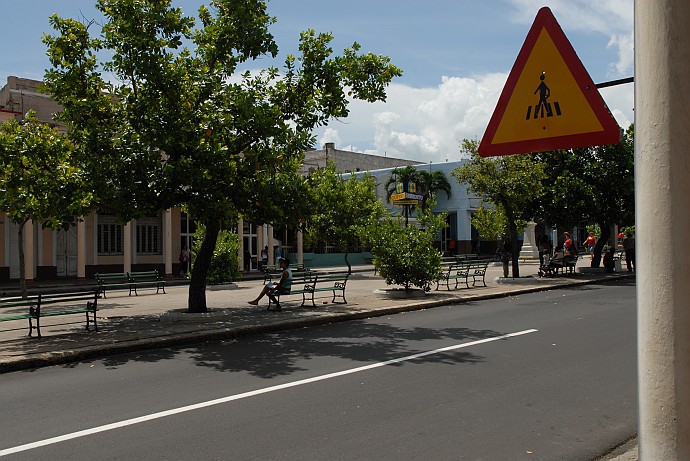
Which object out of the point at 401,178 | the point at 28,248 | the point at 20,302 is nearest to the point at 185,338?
the point at 20,302

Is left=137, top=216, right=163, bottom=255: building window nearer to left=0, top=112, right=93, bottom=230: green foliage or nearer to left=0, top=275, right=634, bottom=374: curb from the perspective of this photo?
left=0, top=275, right=634, bottom=374: curb

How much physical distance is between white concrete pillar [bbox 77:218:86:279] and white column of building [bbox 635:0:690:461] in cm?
2895

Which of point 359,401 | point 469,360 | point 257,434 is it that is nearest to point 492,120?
point 257,434

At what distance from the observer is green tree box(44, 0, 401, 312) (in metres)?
12.0

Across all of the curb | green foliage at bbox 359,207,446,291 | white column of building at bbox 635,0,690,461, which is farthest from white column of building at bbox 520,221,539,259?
white column of building at bbox 635,0,690,461

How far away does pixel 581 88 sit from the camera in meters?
3.08

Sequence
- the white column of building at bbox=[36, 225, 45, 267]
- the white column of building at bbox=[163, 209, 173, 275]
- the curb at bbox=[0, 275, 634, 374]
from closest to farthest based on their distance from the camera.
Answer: the curb at bbox=[0, 275, 634, 374]
the white column of building at bbox=[36, 225, 45, 267]
the white column of building at bbox=[163, 209, 173, 275]

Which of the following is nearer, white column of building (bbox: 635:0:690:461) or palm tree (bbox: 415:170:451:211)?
white column of building (bbox: 635:0:690:461)

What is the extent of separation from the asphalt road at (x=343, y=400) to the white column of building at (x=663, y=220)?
274 centimetres

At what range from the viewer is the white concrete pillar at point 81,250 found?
28.6 meters

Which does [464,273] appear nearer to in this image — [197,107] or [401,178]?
[197,107]

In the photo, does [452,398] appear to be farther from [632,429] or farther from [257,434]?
[257,434]

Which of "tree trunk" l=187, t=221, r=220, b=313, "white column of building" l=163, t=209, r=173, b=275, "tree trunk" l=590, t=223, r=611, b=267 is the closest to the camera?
"tree trunk" l=187, t=221, r=220, b=313

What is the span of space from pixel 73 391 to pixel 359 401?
3545mm
